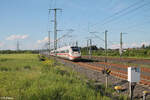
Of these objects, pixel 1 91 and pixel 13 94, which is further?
pixel 1 91

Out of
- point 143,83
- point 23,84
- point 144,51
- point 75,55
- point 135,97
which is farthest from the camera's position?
point 144,51

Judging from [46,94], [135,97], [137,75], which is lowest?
[135,97]

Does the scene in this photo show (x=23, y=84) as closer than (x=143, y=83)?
Yes

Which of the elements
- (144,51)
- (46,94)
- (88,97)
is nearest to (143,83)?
(88,97)

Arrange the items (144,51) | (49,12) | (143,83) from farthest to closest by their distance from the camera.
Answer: (144,51), (49,12), (143,83)

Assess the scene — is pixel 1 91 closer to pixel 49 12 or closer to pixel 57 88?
pixel 57 88

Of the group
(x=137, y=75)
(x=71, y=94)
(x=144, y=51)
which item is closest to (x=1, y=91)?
(x=71, y=94)

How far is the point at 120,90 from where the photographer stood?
1031 centimetres

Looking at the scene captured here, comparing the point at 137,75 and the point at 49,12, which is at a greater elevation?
the point at 49,12

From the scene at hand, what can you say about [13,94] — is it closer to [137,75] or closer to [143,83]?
[137,75]

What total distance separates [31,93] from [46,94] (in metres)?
0.61

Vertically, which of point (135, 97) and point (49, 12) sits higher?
point (49, 12)

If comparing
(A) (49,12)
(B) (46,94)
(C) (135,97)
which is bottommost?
(C) (135,97)

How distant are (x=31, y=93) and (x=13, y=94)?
86 centimetres
